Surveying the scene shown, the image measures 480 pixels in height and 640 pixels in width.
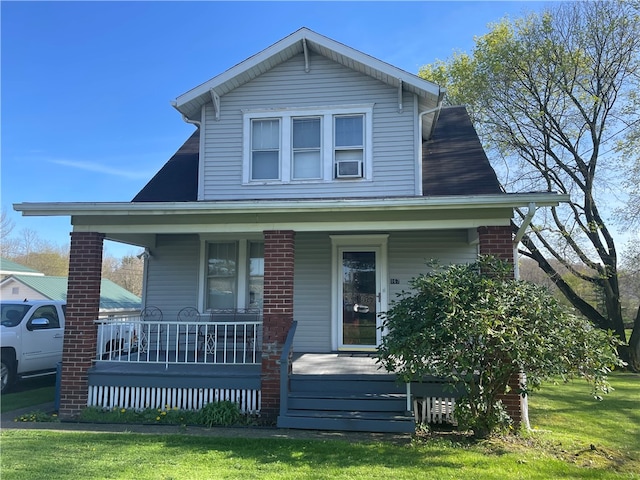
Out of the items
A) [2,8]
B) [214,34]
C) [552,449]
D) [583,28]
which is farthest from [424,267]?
[583,28]

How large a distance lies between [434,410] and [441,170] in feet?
16.5

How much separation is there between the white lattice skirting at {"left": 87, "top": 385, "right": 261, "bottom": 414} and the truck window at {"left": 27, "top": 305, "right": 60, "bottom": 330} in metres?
3.78

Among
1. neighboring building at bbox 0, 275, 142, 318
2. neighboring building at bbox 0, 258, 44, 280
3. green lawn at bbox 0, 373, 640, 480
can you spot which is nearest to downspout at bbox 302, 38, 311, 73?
green lawn at bbox 0, 373, 640, 480

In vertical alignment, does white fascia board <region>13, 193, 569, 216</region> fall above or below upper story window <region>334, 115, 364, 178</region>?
below

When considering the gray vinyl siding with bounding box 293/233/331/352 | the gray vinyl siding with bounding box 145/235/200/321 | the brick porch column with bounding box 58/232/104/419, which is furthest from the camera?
the gray vinyl siding with bounding box 145/235/200/321

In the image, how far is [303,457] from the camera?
5.24 m

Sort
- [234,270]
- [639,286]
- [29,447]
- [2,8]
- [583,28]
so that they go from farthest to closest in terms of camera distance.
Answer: [639,286], [583,28], [234,270], [2,8], [29,447]

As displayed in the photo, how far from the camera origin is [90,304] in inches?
295

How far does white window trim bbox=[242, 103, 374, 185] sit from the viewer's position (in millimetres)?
9180

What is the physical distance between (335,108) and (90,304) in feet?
19.5

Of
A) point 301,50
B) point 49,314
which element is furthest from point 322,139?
point 49,314

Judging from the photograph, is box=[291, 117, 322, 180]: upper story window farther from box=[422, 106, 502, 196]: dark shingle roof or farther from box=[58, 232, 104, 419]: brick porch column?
box=[58, 232, 104, 419]: brick porch column

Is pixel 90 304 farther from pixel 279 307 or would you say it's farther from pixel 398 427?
pixel 398 427

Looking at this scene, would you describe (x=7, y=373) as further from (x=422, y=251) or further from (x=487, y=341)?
(x=487, y=341)
